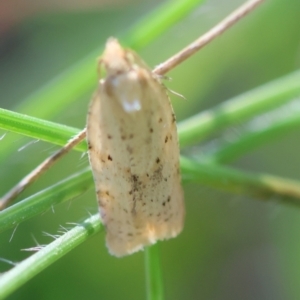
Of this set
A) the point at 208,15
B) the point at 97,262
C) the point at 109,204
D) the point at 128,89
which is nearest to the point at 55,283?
the point at 97,262

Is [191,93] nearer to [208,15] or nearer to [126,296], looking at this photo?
[208,15]

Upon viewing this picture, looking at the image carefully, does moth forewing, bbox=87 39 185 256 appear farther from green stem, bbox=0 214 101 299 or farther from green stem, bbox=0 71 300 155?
green stem, bbox=0 71 300 155

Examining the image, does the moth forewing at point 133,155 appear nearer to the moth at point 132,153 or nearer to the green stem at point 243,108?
the moth at point 132,153

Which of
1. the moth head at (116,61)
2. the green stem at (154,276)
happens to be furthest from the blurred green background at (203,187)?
the moth head at (116,61)

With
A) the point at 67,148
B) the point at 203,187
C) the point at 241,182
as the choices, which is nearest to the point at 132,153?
the point at 67,148

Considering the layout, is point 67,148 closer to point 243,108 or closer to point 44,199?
point 44,199

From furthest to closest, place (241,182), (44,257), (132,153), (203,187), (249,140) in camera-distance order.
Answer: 1. (203,187)
2. (249,140)
3. (241,182)
4. (132,153)
5. (44,257)
